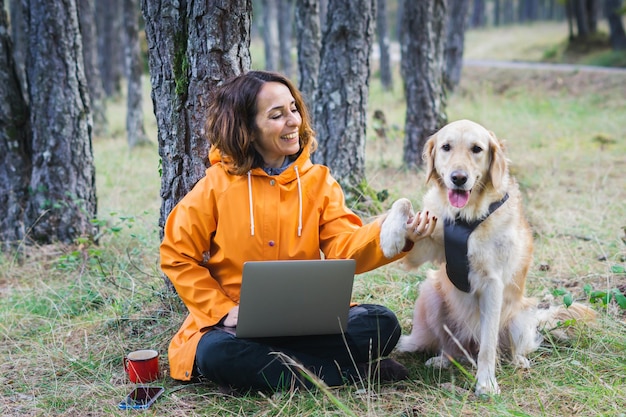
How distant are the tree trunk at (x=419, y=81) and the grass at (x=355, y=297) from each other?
45cm

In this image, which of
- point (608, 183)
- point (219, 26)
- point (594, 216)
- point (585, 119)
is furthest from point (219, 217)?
point (585, 119)

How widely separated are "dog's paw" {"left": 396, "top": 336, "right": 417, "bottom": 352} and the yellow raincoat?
2.40ft

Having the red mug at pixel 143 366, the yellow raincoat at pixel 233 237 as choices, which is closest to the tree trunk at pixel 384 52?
the yellow raincoat at pixel 233 237

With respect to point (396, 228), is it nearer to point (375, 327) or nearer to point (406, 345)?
point (375, 327)

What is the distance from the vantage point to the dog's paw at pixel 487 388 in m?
2.98

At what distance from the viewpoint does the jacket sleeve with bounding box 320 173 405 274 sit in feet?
9.84

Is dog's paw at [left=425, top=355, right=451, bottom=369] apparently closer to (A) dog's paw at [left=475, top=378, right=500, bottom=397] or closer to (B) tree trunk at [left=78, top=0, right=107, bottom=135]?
(A) dog's paw at [left=475, top=378, right=500, bottom=397]

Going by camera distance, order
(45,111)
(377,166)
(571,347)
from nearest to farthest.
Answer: (571,347), (45,111), (377,166)

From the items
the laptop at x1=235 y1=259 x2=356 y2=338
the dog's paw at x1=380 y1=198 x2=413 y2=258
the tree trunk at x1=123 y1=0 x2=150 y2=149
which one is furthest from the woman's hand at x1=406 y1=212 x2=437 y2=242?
the tree trunk at x1=123 y1=0 x2=150 y2=149

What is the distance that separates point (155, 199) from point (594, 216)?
4583 millimetres

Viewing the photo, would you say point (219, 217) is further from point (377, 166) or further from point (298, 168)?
point (377, 166)

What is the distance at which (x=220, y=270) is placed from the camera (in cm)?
318

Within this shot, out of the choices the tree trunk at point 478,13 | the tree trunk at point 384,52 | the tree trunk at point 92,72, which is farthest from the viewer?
the tree trunk at point 478,13

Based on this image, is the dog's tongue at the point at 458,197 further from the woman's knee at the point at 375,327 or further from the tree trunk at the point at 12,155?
the tree trunk at the point at 12,155
